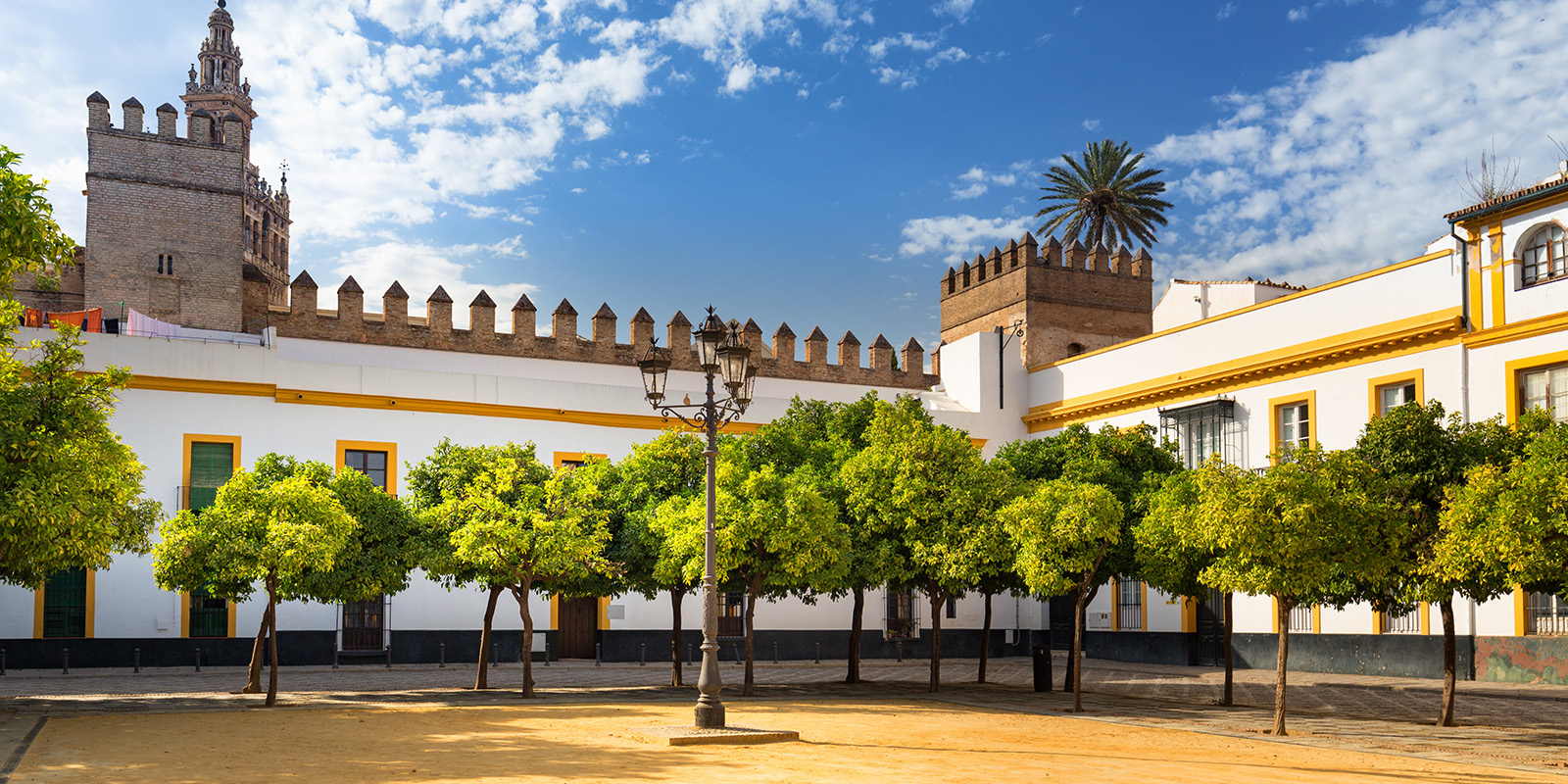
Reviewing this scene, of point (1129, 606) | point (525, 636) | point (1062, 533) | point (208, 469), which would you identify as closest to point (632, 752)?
point (525, 636)

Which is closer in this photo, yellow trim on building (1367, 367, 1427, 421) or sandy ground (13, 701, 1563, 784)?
sandy ground (13, 701, 1563, 784)

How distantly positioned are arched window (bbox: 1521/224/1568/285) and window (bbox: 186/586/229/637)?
90.0ft

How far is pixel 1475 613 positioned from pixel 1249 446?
689cm

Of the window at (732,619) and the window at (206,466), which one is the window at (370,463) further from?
the window at (732,619)

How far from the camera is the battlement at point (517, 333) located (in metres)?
Answer: 33.0

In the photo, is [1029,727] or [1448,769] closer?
[1448,769]

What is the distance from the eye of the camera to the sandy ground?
11.3m

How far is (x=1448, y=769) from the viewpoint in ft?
40.4

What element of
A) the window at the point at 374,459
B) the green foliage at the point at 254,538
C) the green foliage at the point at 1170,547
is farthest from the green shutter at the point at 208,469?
the green foliage at the point at 1170,547

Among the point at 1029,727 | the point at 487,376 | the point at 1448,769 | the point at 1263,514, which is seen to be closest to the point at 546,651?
the point at 487,376

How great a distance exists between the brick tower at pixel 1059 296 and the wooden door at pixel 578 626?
16516 mm

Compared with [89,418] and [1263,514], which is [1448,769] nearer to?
[1263,514]

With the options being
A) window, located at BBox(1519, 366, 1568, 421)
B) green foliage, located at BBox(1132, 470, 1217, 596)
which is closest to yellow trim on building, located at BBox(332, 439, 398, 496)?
green foliage, located at BBox(1132, 470, 1217, 596)

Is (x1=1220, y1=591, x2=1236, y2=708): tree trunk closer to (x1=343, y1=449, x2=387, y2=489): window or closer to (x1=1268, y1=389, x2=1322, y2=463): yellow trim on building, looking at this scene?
(x1=1268, y1=389, x2=1322, y2=463): yellow trim on building
